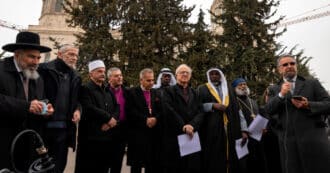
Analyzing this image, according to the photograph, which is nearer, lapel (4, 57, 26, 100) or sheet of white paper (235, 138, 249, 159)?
lapel (4, 57, 26, 100)

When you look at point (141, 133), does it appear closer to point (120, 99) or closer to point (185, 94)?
point (120, 99)

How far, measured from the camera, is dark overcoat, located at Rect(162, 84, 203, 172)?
4.68 metres

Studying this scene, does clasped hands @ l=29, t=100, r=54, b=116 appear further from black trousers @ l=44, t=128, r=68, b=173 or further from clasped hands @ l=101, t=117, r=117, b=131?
clasped hands @ l=101, t=117, r=117, b=131

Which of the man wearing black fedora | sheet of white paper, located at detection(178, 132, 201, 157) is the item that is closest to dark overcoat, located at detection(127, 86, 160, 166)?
sheet of white paper, located at detection(178, 132, 201, 157)

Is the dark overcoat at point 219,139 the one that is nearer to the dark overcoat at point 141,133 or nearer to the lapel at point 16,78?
the dark overcoat at point 141,133

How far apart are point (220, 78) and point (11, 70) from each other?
345cm

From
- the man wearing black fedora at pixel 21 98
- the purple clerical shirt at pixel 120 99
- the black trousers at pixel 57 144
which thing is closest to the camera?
the man wearing black fedora at pixel 21 98

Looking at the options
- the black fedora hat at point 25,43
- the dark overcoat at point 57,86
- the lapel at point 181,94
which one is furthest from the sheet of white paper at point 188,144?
the black fedora hat at point 25,43

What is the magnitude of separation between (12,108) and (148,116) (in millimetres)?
2861

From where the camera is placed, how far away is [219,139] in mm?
4652

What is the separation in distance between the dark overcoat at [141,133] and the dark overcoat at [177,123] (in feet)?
0.97

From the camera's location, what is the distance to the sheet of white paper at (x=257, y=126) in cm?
494

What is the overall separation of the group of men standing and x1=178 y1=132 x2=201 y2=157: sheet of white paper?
0.10m

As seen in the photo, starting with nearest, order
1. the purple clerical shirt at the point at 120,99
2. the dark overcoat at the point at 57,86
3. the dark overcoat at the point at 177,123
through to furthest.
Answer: the dark overcoat at the point at 57,86
the dark overcoat at the point at 177,123
the purple clerical shirt at the point at 120,99
